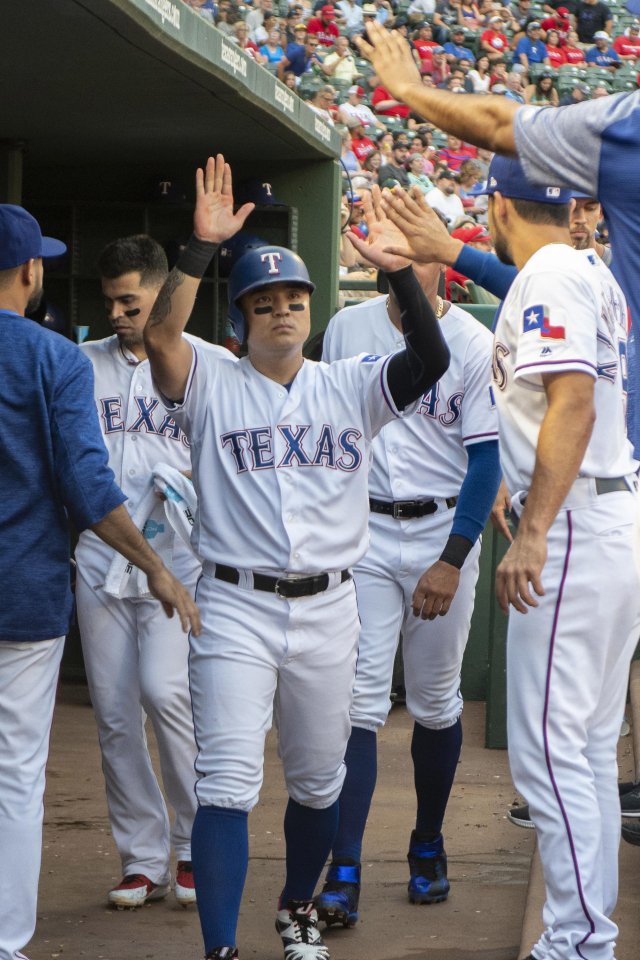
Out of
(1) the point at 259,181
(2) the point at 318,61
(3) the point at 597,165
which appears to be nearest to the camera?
(3) the point at 597,165

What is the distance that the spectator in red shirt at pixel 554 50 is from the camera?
2095 cm

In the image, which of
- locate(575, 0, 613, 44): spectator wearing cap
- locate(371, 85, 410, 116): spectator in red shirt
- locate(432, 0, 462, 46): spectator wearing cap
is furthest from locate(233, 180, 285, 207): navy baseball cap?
locate(575, 0, 613, 44): spectator wearing cap

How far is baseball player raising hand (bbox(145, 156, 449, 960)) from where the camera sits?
286 centimetres

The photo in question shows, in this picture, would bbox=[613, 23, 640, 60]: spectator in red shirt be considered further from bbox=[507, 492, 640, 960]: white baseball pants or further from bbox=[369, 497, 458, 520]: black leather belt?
bbox=[507, 492, 640, 960]: white baseball pants

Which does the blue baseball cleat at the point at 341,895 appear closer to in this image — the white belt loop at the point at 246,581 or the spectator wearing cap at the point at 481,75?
the white belt loop at the point at 246,581

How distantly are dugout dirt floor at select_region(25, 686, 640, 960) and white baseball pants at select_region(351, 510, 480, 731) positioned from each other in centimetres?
57

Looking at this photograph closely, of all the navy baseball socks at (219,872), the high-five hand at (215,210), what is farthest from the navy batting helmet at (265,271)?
the navy baseball socks at (219,872)

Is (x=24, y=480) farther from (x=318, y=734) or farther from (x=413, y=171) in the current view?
(x=413, y=171)

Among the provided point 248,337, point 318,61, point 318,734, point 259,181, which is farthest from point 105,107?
point 318,61

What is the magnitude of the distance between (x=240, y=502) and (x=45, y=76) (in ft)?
10.3

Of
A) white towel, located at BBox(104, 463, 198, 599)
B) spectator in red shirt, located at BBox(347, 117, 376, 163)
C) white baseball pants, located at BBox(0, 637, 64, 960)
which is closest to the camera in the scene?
white baseball pants, located at BBox(0, 637, 64, 960)

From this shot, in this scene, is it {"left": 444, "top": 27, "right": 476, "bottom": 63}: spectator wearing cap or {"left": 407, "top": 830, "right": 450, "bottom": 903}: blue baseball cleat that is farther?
{"left": 444, "top": 27, "right": 476, "bottom": 63}: spectator wearing cap

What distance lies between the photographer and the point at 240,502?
3008mm

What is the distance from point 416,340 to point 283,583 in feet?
2.27
